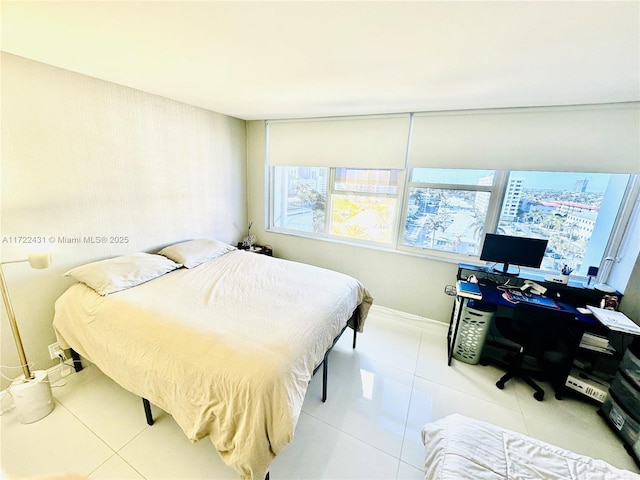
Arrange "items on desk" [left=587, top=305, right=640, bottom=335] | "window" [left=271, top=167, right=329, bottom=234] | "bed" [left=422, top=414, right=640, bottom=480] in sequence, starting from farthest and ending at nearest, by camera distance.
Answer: "window" [left=271, top=167, right=329, bottom=234] < "items on desk" [left=587, top=305, right=640, bottom=335] < "bed" [left=422, top=414, right=640, bottom=480]

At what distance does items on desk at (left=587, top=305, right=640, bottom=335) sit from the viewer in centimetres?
173

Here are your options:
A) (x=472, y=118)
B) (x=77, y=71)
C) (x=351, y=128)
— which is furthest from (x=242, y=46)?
(x=472, y=118)

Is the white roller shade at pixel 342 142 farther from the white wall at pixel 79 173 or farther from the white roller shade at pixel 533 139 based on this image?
the white wall at pixel 79 173

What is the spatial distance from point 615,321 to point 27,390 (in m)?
4.05

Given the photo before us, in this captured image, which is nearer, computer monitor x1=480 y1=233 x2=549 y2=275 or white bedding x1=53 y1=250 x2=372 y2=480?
white bedding x1=53 y1=250 x2=372 y2=480

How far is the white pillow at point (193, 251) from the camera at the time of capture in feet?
8.32

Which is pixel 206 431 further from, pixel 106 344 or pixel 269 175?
pixel 269 175

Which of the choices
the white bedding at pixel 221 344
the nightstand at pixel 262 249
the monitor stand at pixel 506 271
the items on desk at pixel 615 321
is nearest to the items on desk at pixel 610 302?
the items on desk at pixel 615 321

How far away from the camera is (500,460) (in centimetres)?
100

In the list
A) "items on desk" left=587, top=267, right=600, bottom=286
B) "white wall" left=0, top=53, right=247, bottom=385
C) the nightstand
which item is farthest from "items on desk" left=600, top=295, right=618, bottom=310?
"white wall" left=0, top=53, right=247, bottom=385

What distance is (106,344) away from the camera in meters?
1.66

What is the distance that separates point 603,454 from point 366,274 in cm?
223

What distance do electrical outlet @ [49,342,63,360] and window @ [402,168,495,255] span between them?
3363 millimetres

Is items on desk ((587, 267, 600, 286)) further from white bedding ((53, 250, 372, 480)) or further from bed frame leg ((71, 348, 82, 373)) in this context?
bed frame leg ((71, 348, 82, 373))
